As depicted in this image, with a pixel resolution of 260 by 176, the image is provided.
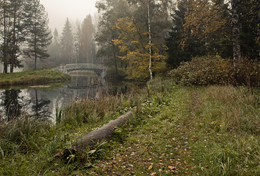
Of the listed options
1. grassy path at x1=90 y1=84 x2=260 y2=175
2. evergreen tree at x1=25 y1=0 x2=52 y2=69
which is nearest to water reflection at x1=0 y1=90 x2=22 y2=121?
grassy path at x1=90 y1=84 x2=260 y2=175

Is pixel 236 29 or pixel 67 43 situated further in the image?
pixel 67 43

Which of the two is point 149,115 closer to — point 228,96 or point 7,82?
point 228,96

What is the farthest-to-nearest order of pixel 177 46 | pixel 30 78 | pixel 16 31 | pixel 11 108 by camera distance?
pixel 16 31 < pixel 30 78 < pixel 177 46 < pixel 11 108

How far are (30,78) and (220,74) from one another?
2242cm

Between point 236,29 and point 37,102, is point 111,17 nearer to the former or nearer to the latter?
point 37,102

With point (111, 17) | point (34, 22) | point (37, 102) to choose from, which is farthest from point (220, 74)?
point (34, 22)

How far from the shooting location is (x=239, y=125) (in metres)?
3.90

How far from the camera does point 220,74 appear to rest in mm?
9625

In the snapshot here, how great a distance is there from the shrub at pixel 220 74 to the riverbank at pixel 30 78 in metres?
18.4

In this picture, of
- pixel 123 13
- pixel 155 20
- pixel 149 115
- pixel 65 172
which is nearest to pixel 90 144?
pixel 65 172

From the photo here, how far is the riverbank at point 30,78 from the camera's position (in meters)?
20.0

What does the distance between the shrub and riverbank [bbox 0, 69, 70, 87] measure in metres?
18.4

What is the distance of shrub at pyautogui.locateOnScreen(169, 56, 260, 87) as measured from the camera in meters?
7.87

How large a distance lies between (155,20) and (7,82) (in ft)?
65.8
